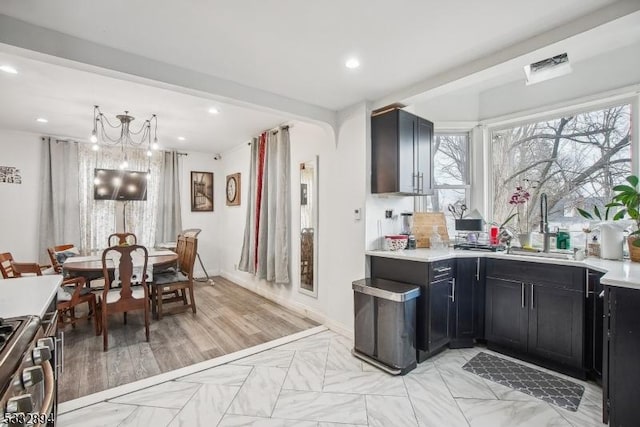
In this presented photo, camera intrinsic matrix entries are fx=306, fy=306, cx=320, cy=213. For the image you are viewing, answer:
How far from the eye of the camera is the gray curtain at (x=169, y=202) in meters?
5.57

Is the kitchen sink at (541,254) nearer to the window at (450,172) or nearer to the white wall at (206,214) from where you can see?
the window at (450,172)

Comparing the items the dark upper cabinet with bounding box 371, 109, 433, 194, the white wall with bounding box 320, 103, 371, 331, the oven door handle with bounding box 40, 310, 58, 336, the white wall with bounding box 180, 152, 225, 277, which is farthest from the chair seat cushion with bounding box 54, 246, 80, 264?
the dark upper cabinet with bounding box 371, 109, 433, 194

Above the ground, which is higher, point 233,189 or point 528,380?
point 233,189

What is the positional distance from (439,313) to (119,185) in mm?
5133

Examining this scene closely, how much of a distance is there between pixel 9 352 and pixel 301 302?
3.27 metres

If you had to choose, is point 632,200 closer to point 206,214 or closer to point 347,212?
point 347,212

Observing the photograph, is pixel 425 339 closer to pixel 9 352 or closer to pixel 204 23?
pixel 9 352

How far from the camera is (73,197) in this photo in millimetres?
4789

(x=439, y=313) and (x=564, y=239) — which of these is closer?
(x=439, y=313)

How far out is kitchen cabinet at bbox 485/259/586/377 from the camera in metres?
2.34

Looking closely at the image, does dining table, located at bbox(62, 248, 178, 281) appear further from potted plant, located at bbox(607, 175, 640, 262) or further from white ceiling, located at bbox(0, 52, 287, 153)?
potted plant, located at bbox(607, 175, 640, 262)

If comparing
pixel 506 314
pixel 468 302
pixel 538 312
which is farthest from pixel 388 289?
pixel 538 312

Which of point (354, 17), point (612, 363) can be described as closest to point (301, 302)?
point (612, 363)

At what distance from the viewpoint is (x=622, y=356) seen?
173 centimetres
